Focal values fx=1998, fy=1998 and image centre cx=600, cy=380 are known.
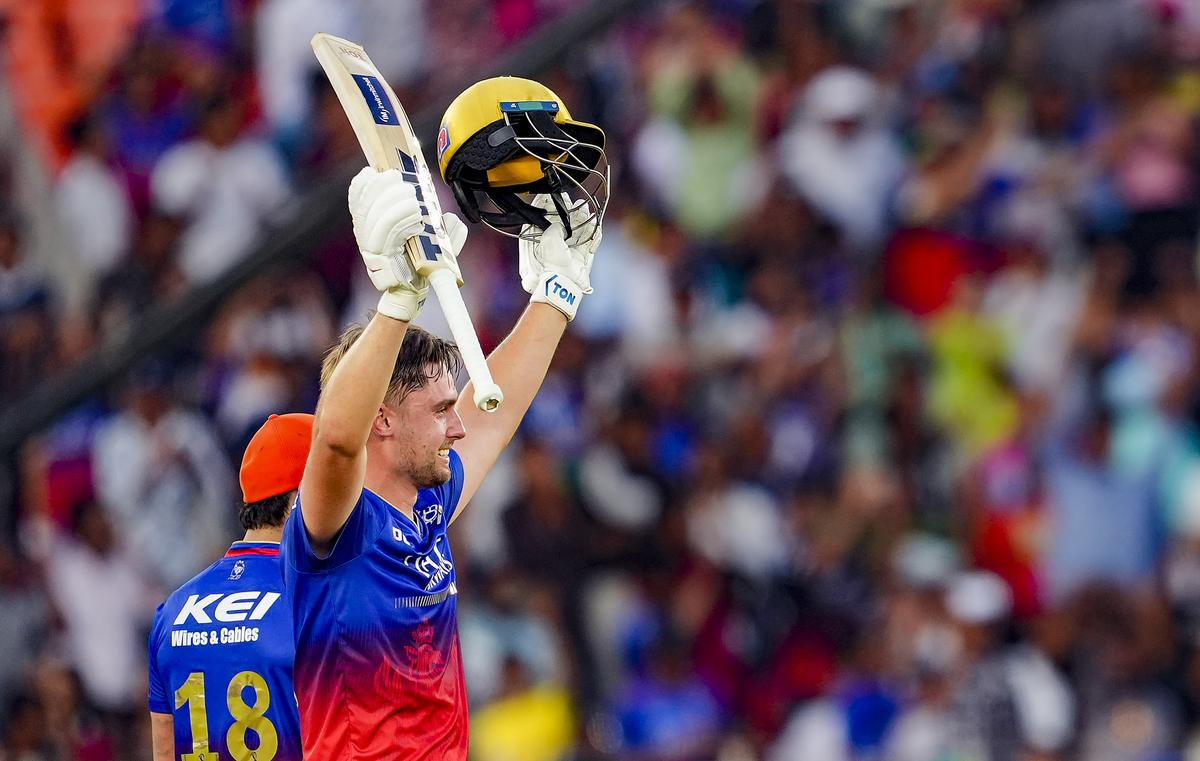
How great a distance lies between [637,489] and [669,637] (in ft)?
2.43

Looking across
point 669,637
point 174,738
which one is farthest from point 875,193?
point 174,738

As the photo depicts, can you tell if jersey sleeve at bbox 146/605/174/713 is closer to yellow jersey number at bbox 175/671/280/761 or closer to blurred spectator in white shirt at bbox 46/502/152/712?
yellow jersey number at bbox 175/671/280/761

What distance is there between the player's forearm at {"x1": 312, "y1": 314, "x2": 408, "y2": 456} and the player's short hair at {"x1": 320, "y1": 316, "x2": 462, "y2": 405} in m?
0.42

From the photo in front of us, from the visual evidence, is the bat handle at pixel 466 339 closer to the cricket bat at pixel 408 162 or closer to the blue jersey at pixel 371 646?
the cricket bat at pixel 408 162

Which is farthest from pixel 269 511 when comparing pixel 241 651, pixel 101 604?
pixel 101 604

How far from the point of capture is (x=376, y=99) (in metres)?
3.95

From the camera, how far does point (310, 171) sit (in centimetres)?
1012

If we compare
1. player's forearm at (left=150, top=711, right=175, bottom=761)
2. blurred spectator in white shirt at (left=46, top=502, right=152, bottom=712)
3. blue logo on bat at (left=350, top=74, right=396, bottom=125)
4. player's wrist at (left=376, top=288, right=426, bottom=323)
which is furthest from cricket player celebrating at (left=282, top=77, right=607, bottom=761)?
blurred spectator in white shirt at (left=46, top=502, right=152, bottom=712)

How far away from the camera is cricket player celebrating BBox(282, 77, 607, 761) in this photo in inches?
142

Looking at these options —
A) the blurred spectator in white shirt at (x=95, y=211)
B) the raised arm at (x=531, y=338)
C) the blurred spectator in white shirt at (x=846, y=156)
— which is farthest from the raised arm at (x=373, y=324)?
the blurred spectator in white shirt at (x=95, y=211)

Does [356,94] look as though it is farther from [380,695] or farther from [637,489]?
[637,489]

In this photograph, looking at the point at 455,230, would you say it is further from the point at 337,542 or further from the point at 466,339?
the point at 337,542

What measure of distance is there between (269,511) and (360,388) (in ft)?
4.63

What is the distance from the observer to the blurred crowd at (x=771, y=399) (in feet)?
26.1
